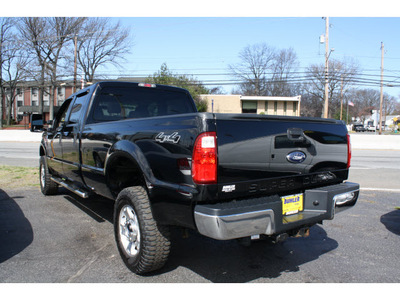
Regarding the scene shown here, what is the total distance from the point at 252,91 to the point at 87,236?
187 ft

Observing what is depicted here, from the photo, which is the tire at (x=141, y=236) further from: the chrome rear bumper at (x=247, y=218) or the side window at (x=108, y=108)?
the side window at (x=108, y=108)

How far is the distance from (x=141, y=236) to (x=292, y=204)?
1.41m

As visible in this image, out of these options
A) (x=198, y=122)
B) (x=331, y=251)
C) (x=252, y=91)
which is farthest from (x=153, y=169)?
(x=252, y=91)

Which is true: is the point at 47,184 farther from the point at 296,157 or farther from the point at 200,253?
the point at 296,157

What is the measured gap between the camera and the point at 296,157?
3057 millimetres

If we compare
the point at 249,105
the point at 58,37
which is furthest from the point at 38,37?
the point at 249,105

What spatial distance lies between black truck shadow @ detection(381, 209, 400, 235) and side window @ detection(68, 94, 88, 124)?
4.70m

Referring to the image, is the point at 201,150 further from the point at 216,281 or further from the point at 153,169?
the point at 216,281

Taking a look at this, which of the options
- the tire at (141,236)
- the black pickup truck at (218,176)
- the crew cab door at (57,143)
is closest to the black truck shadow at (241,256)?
the tire at (141,236)

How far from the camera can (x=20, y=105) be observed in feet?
228

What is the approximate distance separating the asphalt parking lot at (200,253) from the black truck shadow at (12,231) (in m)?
0.01

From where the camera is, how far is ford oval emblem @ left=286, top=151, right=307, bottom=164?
3.01 m

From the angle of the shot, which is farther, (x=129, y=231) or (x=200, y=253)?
(x=200, y=253)

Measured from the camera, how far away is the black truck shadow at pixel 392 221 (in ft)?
15.2
